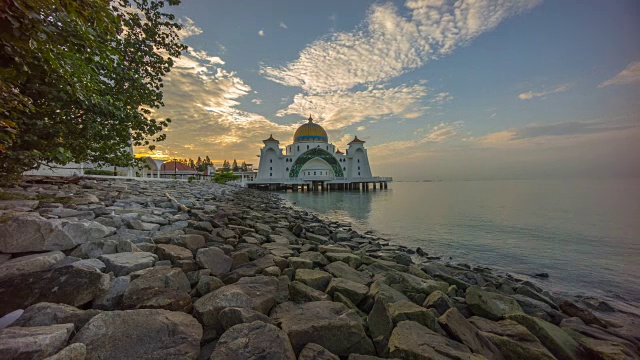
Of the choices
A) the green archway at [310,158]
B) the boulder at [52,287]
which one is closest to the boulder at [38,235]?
the boulder at [52,287]

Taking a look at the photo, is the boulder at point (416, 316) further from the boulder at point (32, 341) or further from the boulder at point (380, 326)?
the boulder at point (32, 341)

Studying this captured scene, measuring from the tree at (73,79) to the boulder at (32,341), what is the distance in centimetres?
164

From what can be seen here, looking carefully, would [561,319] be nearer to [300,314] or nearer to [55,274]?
[300,314]

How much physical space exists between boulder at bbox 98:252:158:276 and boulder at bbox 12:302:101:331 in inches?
36.4

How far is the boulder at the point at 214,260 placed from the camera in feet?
13.1

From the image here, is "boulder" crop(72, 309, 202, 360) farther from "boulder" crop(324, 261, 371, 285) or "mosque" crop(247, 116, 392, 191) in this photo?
"mosque" crop(247, 116, 392, 191)

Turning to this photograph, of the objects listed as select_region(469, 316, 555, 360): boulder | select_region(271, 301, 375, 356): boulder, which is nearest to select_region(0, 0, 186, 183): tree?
select_region(271, 301, 375, 356): boulder

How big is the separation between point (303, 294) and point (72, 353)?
85.8 inches

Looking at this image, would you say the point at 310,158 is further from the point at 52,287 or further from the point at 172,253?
the point at 52,287

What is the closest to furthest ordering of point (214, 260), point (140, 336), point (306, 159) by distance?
1. point (140, 336)
2. point (214, 260)
3. point (306, 159)

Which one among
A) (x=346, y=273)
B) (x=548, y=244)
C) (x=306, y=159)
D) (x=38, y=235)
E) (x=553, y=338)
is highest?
(x=306, y=159)

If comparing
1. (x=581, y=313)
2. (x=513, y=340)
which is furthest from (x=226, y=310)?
(x=581, y=313)

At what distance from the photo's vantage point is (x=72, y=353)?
1794mm

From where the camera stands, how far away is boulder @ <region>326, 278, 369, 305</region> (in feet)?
12.1
